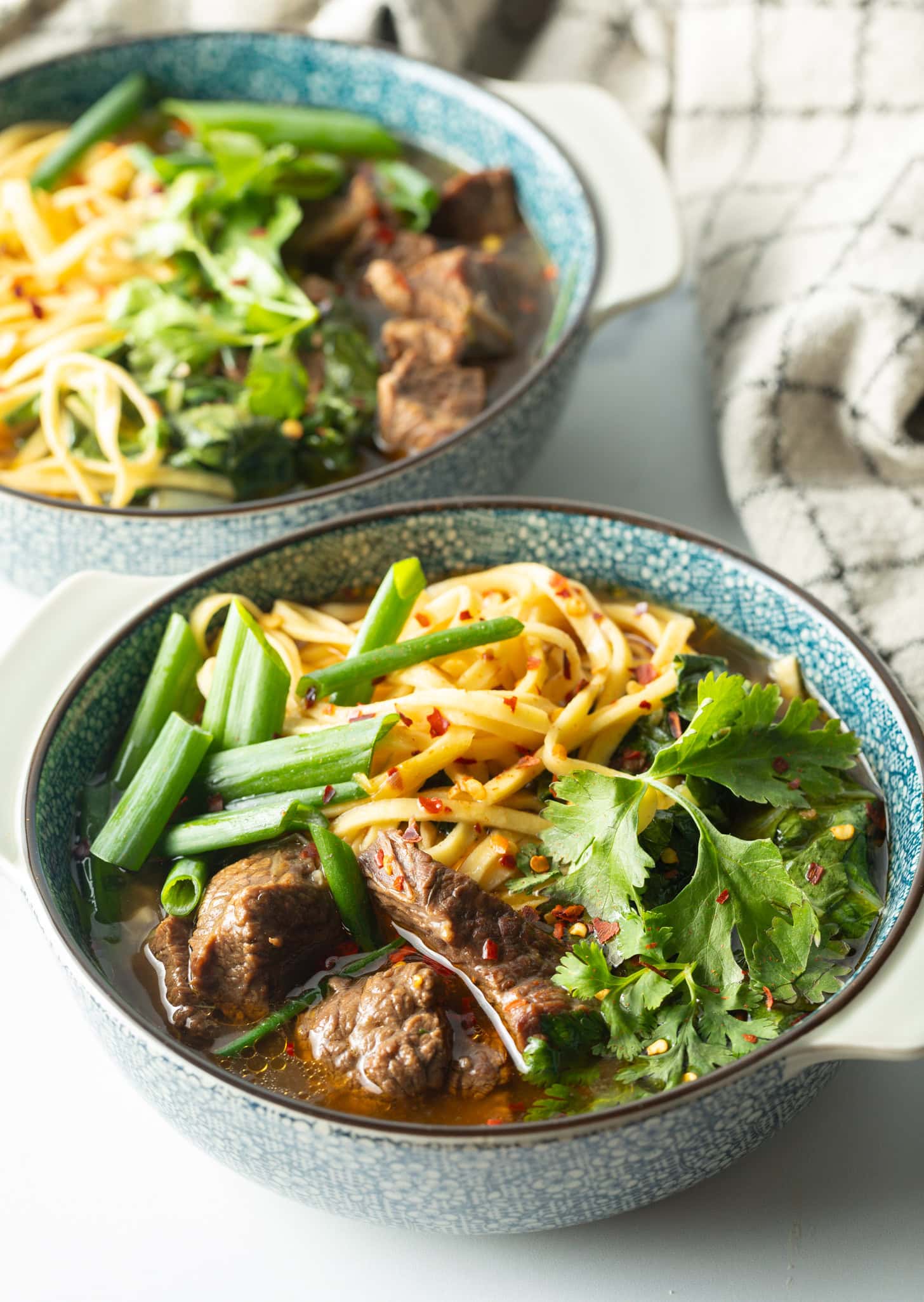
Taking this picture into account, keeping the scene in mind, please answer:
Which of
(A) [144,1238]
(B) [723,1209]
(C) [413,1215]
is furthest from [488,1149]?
(A) [144,1238]

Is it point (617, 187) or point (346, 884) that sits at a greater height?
point (617, 187)

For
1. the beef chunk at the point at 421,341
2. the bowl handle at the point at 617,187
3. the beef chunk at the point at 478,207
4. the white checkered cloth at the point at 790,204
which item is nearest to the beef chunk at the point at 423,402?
the beef chunk at the point at 421,341

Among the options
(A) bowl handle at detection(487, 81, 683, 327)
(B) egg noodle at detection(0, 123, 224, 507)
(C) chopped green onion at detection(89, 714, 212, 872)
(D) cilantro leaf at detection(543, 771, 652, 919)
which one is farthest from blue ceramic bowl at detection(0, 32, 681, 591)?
(D) cilantro leaf at detection(543, 771, 652, 919)

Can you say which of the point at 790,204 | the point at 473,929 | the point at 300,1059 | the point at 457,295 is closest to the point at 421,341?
the point at 457,295

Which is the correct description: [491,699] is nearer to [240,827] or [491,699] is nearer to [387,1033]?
[240,827]

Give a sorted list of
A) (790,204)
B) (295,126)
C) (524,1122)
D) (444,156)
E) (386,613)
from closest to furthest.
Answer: (524,1122) → (386,613) → (790,204) → (295,126) → (444,156)

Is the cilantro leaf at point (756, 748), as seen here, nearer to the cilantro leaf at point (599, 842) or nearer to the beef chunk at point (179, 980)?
the cilantro leaf at point (599, 842)

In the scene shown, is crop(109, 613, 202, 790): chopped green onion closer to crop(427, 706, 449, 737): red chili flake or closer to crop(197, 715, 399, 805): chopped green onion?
crop(197, 715, 399, 805): chopped green onion
